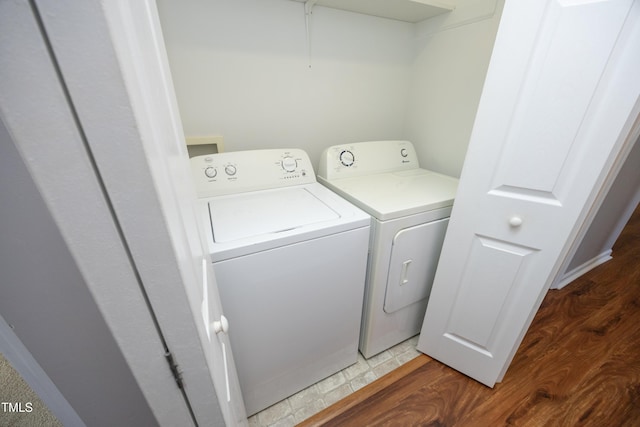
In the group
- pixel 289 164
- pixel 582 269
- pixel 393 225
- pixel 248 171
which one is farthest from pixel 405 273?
pixel 582 269

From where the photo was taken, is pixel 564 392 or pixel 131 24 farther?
pixel 564 392

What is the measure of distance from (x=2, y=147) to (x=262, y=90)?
1442mm

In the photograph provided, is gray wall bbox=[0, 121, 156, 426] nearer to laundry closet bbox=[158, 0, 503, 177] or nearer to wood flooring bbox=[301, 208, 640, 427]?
wood flooring bbox=[301, 208, 640, 427]

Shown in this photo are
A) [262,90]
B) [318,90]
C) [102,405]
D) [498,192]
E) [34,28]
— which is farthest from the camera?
[318,90]

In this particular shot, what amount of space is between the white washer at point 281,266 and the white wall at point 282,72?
0.30 metres

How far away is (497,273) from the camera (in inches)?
44.8

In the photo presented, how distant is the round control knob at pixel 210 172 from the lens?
131 centimetres

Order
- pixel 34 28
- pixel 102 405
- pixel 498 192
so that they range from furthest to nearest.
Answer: pixel 498 192, pixel 102 405, pixel 34 28

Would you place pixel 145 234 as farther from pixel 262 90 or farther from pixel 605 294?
pixel 605 294

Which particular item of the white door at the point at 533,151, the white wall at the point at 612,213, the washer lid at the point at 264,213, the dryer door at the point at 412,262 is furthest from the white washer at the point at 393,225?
the white wall at the point at 612,213

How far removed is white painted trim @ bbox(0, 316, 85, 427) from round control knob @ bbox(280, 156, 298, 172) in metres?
1.22

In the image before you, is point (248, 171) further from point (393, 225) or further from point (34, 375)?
point (34, 375)

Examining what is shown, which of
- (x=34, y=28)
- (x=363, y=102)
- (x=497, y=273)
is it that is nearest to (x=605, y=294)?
(x=497, y=273)

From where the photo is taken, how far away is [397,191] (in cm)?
140
